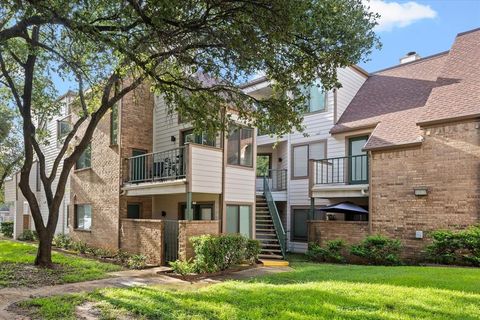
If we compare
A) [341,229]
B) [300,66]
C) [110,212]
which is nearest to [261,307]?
[300,66]

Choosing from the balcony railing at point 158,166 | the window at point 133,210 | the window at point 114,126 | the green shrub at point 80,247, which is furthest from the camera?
the green shrub at point 80,247

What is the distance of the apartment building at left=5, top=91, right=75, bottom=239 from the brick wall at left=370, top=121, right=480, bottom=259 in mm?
15217

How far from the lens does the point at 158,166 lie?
15.7 meters

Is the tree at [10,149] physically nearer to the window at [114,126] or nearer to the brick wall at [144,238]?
the window at [114,126]

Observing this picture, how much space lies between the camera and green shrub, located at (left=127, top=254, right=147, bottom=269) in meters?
13.4

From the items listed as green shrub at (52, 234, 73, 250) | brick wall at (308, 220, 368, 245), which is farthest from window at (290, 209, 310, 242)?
green shrub at (52, 234, 73, 250)

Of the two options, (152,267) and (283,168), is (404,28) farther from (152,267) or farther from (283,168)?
(152,267)

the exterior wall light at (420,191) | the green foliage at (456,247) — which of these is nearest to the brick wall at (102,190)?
the exterior wall light at (420,191)

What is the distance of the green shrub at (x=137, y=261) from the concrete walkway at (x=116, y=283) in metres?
0.61

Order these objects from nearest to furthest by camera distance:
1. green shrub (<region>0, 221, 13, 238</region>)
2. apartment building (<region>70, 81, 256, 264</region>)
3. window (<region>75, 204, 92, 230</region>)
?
1. apartment building (<region>70, 81, 256, 264</region>)
2. window (<region>75, 204, 92, 230</region>)
3. green shrub (<region>0, 221, 13, 238</region>)

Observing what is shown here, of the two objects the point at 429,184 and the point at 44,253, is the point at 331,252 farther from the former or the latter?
the point at 44,253

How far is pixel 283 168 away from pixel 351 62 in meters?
12.7

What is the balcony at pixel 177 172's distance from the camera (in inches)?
534

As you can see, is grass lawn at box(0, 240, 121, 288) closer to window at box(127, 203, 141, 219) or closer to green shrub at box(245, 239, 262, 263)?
window at box(127, 203, 141, 219)
